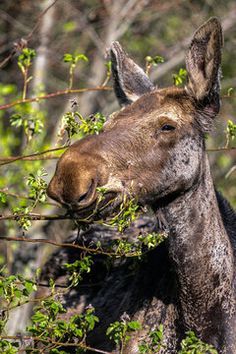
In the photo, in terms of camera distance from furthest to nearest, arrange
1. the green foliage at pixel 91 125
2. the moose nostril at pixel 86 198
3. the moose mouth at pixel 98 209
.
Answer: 1. the green foliage at pixel 91 125
2. the moose mouth at pixel 98 209
3. the moose nostril at pixel 86 198

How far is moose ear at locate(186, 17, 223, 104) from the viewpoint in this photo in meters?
5.73

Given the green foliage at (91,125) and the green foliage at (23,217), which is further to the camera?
the green foliage at (91,125)

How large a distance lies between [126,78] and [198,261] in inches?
65.5

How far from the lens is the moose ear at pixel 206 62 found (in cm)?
573

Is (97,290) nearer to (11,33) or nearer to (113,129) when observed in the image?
(113,129)

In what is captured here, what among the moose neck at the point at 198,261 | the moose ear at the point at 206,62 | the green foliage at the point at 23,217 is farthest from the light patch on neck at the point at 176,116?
the green foliage at the point at 23,217

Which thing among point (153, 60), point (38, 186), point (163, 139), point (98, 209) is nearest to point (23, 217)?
point (38, 186)

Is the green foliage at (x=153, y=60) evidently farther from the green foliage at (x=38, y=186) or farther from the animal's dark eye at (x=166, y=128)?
the green foliage at (x=38, y=186)

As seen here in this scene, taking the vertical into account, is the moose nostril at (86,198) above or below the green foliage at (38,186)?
below

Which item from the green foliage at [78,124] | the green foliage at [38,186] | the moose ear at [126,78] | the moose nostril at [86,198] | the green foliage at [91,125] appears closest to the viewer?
the moose nostril at [86,198]

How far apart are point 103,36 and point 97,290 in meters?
6.37

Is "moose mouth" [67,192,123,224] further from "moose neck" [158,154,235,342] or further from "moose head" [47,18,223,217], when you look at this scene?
"moose neck" [158,154,235,342]

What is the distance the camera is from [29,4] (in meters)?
13.1

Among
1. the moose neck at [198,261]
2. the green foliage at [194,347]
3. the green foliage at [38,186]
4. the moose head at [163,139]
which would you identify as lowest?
the green foliage at [194,347]
